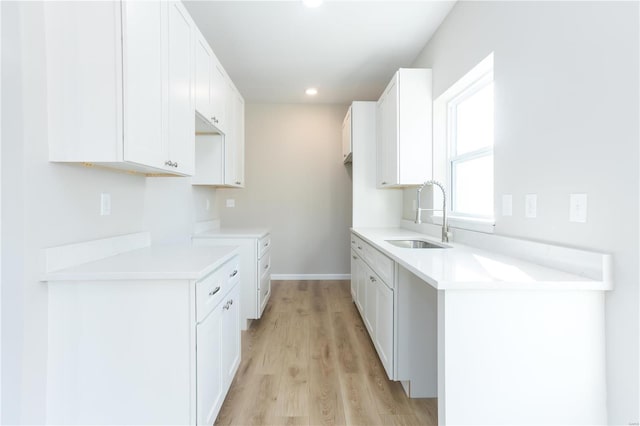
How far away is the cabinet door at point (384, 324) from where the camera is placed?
1.94 m

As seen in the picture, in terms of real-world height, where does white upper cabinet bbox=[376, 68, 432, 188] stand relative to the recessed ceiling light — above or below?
below

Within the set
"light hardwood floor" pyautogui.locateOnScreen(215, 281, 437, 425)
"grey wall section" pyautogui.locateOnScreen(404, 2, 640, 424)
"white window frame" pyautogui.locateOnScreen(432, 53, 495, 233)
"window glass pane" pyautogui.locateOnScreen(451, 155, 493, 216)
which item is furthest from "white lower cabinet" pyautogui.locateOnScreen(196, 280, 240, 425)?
"window glass pane" pyautogui.locateOnScreen(451, 155, 493, 216)

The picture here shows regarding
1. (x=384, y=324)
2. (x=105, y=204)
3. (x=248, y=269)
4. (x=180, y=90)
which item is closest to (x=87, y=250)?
(x=105, y=204)

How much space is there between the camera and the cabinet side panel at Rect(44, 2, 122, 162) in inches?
51.8

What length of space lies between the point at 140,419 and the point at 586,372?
1680mm

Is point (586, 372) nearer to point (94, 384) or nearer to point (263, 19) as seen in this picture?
point (94, 384)

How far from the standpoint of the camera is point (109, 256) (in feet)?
5.51

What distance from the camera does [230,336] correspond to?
6.18ft

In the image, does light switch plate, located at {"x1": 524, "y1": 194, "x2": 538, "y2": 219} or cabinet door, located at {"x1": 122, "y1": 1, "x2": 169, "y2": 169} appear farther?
light switch plate, located at {"x1": 524, "y1": 194, "x2": 538, "y2": 219}

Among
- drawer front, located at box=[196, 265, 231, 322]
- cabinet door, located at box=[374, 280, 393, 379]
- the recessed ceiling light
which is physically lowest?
cabinet door, located at box=[374, 280, 393, 379]

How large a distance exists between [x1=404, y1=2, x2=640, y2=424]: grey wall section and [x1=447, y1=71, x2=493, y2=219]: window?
0.34 m

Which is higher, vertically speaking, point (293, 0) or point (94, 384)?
point (293, 0)

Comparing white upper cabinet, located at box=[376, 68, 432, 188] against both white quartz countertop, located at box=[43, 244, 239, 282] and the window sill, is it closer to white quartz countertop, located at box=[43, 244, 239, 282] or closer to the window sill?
the window sill

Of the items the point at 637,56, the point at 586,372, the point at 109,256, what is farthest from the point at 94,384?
the point at 637,56
